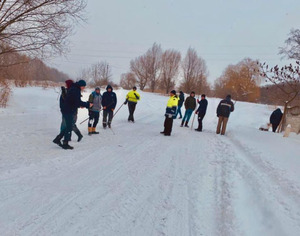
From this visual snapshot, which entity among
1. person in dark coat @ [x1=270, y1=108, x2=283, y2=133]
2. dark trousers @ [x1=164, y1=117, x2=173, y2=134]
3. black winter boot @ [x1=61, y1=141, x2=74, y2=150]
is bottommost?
black winter boot @ [x1=61, y1=141, x2=74, y2=150]

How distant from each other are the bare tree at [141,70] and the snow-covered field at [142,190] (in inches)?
1912

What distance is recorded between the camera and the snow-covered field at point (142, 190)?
9.25ft

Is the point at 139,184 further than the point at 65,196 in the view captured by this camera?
Yes

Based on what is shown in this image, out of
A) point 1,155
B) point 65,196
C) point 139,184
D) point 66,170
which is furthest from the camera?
point 1,155

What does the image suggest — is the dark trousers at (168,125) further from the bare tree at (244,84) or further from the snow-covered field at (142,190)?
the bare tree at (244,84)

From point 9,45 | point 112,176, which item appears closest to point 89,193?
point 112,176

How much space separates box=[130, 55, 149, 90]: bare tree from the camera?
53244mm

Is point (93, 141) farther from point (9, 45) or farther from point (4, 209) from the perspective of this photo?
Result: point (9, 45)

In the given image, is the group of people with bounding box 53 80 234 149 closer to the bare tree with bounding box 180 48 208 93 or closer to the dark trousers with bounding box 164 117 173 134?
the dark trousers with bounding box 164 117 173 134

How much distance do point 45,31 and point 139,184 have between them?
27.6 ft

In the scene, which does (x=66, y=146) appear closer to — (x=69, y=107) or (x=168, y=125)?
(x=69, y=107)

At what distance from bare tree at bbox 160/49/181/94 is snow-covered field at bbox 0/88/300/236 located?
4304 cm

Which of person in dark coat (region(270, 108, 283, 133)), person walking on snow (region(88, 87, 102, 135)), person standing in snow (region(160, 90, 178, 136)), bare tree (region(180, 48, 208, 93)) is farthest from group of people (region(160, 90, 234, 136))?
bare tree (region(180, 48, 208, 93))

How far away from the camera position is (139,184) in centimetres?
402
